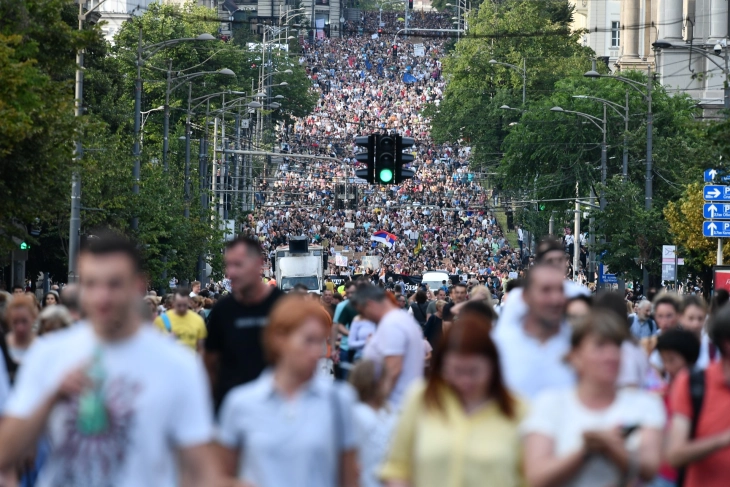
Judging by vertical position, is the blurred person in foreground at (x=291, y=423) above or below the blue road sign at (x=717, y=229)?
below

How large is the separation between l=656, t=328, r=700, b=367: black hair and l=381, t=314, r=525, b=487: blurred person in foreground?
9.30ft

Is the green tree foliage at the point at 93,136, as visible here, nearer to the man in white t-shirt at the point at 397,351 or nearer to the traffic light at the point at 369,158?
the traffic light at the point at 369,158

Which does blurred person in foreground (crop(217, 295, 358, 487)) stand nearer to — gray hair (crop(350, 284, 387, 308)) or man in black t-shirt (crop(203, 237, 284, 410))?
man in black t-shirt (crop(203, 237, 284, 410))

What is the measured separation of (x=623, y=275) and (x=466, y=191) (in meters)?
46.6

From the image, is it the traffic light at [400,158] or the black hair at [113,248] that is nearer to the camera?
the black hair at [113,248]

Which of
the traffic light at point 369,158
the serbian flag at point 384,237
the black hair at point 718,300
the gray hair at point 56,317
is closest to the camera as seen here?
the gray hair at point 56,317

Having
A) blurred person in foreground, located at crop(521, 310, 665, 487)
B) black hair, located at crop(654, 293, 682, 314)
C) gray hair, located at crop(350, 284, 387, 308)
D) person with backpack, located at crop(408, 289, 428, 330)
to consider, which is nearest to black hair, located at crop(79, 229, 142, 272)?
blurred person in foreground, located at crop(521, 310, 665, 487)

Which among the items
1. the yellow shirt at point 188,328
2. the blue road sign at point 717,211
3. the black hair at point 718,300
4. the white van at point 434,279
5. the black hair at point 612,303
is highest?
the blue road sign at point 717,211

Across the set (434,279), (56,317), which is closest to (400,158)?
(56,317)

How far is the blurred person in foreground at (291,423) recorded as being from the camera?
255 inches

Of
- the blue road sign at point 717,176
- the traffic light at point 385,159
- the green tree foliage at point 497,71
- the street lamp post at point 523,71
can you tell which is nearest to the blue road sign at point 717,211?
the blue road sign at point 717,176

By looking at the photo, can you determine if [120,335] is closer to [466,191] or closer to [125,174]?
[125,174]

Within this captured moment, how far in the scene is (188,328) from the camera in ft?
51.6

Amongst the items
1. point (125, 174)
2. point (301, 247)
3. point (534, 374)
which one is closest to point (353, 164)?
point (301, 247)
